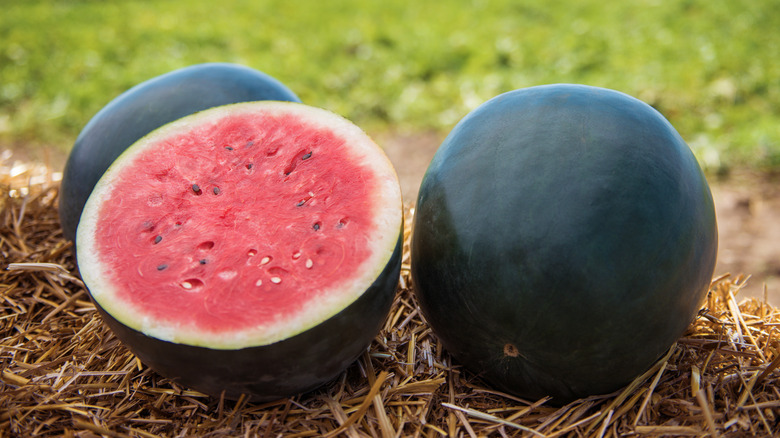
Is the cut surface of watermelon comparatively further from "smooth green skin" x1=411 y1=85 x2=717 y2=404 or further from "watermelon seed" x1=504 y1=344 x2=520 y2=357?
"watermelon seed" x1=504 y1=344 x2=520 y2=357

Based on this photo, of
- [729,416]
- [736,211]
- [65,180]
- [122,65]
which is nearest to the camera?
[729,416]

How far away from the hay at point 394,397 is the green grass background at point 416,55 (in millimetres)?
3525

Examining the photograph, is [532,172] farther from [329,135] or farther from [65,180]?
[65,180]

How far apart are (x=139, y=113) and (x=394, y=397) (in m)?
1.86

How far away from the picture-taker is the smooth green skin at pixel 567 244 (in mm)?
2078

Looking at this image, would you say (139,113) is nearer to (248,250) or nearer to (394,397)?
(248,250)

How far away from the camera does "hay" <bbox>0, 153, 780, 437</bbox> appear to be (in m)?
2.21

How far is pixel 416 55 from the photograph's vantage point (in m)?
7.64

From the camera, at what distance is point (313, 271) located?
2.09 metres

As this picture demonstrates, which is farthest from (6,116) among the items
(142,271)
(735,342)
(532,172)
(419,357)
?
(735,342)

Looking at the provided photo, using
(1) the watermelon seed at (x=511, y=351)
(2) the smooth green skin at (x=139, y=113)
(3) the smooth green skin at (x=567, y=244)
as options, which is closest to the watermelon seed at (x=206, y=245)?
(3) the smooth green skin at (x=567, y=244)

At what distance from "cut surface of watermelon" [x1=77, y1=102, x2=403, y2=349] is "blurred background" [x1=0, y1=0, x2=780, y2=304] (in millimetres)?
3058

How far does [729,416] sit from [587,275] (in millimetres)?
801

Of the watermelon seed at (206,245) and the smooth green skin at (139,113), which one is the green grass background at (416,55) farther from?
the watermelon seed at (206,245)
